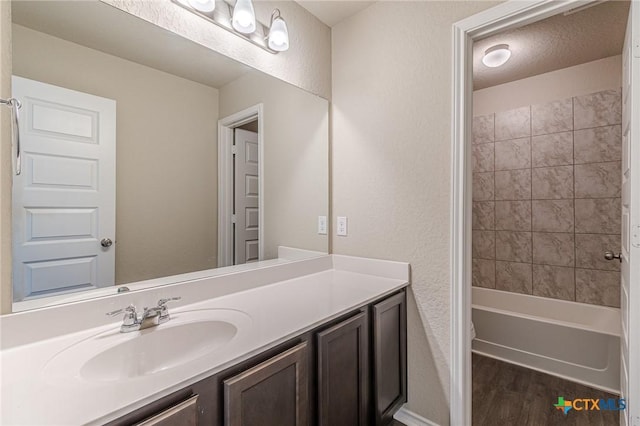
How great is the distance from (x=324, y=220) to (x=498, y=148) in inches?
83.1

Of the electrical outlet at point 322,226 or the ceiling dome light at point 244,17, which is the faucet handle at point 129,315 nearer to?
the electrical outlet at point 322,226

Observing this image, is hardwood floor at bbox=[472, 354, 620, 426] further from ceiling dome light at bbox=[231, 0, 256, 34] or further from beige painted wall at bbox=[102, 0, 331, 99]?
ceiling dome light at bbox=[231, 0, 256, 34]

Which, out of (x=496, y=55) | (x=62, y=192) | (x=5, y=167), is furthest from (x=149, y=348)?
(x=496, y=55)

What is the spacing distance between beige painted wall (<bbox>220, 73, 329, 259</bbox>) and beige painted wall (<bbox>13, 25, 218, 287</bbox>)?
0.31m

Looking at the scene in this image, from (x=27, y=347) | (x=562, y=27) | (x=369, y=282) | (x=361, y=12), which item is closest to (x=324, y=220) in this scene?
(x=369, y=282)

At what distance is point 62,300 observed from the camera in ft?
3.16

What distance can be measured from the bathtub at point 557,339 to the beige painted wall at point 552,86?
1.79 m

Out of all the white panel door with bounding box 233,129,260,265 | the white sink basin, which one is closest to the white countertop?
the white sink basin

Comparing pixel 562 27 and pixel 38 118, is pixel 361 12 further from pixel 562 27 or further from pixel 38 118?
pixel 38 118

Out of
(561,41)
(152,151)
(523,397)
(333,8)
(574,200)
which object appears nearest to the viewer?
(152,151)

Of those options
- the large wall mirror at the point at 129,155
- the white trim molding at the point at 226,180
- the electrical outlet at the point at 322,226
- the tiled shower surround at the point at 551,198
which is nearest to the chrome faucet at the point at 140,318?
the large wall mirror at the point at 129,155

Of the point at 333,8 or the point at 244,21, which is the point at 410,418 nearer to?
the point at 244,21

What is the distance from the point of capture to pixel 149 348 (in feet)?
3.19

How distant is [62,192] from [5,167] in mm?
146
